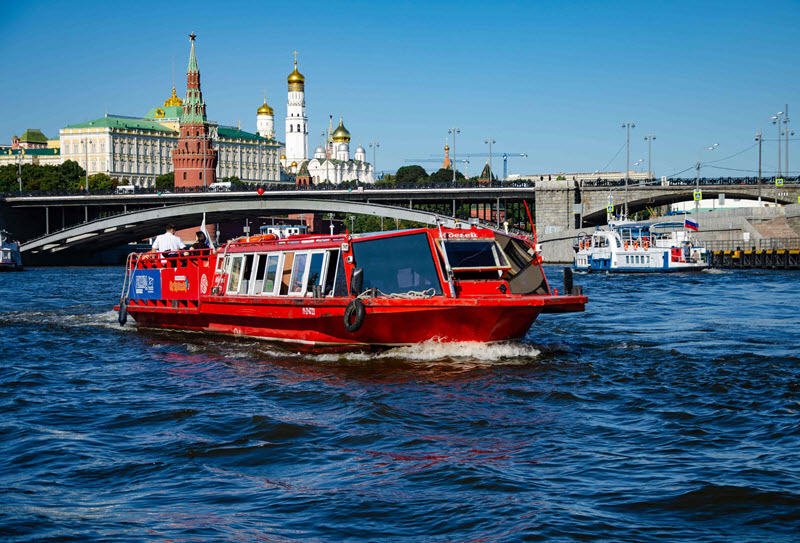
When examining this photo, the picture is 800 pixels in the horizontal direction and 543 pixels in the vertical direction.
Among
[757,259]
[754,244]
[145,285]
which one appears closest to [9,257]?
[145,285]

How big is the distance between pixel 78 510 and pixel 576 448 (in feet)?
18.4

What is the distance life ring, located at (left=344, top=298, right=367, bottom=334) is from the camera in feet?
57.7

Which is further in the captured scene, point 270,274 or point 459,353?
point 270,274

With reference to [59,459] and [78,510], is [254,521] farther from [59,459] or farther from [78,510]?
[59,459]

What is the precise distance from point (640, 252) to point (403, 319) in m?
42.8

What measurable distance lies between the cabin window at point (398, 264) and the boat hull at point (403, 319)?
62 centimetres

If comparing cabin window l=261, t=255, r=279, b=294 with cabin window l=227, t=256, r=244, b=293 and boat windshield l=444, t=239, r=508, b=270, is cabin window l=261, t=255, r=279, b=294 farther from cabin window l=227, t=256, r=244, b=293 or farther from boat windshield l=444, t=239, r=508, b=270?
boat windshield l=444, t=239, r=508, b=270

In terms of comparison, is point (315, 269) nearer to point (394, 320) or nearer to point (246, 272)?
point (394, 320)

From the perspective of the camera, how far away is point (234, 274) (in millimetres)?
23188

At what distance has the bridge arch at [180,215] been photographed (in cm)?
7975

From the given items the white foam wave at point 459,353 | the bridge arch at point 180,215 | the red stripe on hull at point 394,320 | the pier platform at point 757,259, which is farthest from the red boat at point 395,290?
the bridge arch at point 180,215

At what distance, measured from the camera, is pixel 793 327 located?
2283 cm

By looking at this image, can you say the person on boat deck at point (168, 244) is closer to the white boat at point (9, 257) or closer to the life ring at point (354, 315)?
the life ring at point (354, 315)

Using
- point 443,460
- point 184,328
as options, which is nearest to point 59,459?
point 443,460
